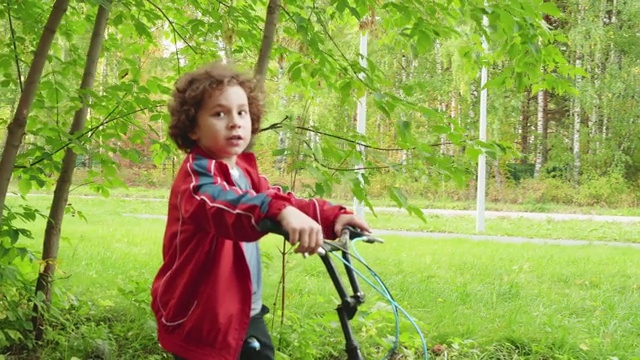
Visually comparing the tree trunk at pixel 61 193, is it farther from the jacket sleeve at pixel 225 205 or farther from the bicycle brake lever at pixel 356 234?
the bicycle brake lever at pixel 356 234

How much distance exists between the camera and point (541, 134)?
947 inches

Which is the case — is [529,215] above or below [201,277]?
below

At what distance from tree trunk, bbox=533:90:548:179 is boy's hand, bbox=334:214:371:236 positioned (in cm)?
2289

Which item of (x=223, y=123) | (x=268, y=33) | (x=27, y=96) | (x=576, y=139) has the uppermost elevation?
(x=576, y=139)

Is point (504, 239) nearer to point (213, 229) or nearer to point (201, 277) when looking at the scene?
point (201, 277)

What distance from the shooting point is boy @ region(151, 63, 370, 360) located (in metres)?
1.85

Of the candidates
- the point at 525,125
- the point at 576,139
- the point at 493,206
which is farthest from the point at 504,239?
the point at 525,125

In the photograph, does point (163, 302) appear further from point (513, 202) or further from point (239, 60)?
point (513, 202)

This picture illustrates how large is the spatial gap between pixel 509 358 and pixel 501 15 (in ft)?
7.16

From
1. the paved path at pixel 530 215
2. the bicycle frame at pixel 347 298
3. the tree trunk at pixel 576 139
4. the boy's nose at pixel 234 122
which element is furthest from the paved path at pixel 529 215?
the bicycle frame at pixel 347 298

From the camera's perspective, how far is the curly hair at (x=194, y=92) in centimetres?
212

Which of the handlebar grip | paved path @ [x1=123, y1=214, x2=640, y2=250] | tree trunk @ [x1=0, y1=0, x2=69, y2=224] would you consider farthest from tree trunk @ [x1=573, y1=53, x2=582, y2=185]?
the handlebar grip

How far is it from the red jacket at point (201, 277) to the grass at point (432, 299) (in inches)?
50.7

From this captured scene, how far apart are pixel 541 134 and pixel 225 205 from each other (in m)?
23.7
